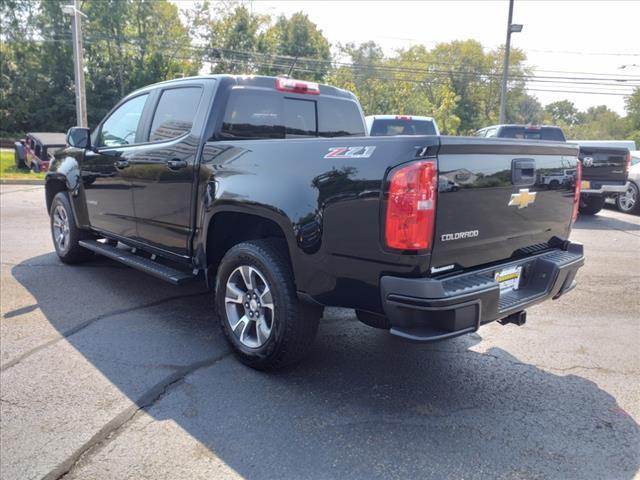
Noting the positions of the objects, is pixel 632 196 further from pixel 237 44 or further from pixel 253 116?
pixel 237 44

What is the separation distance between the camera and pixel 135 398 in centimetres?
317

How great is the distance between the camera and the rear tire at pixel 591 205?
11.3 metres

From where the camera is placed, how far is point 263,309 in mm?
3475

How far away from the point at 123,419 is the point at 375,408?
1.45 meters

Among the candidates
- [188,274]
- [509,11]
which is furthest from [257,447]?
[509,11]

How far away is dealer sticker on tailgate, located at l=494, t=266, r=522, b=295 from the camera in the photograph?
10.3 feet

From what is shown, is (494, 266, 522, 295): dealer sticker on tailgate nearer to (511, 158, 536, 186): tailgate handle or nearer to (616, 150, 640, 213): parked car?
(511, 158, 536, 186): tailgate handle

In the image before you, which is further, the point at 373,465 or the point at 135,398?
the point at 135,398

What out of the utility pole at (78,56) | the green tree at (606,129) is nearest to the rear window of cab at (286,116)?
the utility pole at (78,56)

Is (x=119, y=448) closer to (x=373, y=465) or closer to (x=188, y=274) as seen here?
(x=373, y=465)

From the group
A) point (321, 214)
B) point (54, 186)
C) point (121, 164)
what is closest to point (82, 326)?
point (121, 164)

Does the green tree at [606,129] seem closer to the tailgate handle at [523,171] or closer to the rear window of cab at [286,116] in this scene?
the rear window of cab at [286,116]

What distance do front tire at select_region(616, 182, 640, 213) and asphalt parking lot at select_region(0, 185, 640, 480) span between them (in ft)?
26.7

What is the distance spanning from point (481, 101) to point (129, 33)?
35.6 metres
